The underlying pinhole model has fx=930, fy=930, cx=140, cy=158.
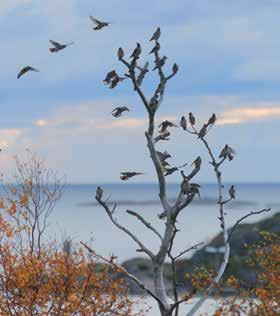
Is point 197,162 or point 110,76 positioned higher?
point 110,76

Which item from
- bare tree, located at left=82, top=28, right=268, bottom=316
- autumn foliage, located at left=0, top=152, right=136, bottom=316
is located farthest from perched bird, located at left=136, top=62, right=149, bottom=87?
autumn foliage, located at left=0, top=152, right=136, bottom=316

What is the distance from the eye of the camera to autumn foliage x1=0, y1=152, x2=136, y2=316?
28.3m

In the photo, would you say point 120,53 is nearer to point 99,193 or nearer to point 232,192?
point 99,193

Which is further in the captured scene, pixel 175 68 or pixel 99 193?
pixel 175 68

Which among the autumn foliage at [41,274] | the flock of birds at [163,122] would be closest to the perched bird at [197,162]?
the flock of birds at [163,122]

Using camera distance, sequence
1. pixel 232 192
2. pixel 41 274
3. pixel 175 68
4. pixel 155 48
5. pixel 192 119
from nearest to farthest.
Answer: pixel 175 68, pixel 155 48, pixel 192 119, pixel 232 192, pixel 41 274

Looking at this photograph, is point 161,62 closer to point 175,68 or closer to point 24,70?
point 175,68

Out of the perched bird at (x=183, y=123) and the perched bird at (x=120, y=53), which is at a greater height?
the perched bird at (x=120, y=53)

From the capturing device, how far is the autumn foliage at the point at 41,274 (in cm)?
2834

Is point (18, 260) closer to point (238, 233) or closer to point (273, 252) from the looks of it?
point (273, 252)

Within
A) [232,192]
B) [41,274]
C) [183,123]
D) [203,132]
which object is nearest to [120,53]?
[183,123]

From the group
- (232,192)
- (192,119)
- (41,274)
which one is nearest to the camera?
(192,119)

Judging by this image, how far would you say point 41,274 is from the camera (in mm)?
29625

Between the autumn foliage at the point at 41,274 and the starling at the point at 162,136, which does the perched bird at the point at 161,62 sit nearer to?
the starling at the point at 162,136
